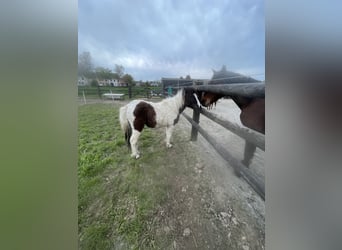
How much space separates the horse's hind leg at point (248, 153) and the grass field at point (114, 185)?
1.08 feet

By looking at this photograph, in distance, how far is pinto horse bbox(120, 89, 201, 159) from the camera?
766 mm

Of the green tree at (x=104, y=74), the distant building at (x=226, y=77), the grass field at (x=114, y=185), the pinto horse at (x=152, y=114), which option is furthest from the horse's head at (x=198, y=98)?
the green tree at (x=104, y=74)

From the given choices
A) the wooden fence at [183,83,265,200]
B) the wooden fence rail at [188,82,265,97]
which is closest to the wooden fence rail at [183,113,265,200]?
the wooden fence at [183,83,265,200]

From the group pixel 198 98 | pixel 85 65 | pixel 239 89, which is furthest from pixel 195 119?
pixel 85 65

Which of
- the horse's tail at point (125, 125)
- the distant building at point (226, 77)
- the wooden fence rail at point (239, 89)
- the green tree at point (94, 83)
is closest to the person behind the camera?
the wooden fence rail at point (239, 89)

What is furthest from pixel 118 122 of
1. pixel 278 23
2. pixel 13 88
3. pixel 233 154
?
pixel 278 23

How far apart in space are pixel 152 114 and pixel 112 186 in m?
0.42

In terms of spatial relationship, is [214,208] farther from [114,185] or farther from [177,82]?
[177,82]

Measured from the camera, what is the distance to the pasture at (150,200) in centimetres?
60

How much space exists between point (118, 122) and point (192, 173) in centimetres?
47

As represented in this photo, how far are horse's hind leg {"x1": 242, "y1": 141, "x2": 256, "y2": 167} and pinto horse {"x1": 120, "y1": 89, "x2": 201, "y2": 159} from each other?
38 centimetres

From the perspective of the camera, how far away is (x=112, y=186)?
2.38 feet

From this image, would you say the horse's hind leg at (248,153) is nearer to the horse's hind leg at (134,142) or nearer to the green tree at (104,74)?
the horse's hind leg at (134,142)

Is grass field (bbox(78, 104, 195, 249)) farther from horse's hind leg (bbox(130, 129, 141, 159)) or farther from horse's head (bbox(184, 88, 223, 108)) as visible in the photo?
horse's head (bbox(184, 88, 223, 108))
